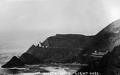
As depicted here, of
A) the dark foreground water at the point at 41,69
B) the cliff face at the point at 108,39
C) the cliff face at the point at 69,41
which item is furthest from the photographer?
the cliff face at the point at 69,41

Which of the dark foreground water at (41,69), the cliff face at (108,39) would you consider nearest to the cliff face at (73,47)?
the cliff face at (108,39)

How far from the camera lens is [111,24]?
18.5 metres

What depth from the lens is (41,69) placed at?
707 inches

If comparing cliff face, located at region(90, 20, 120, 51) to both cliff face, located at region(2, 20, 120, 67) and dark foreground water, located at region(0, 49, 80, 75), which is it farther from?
dark foreground water, located at region(0, 49, 80, 75)

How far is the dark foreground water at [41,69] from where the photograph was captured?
17672mm

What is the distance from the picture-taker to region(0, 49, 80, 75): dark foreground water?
1767cm

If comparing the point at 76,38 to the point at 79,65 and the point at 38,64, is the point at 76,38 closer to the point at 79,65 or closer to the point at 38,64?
the point at 79,65

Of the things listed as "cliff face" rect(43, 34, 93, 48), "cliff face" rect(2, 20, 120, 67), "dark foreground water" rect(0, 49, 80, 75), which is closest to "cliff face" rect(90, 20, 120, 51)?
"cliff face" rect(2, 20, 120, 67)

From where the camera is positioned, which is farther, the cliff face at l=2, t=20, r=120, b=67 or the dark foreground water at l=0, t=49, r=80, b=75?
the cliff face at l=2, t=20, r=120, b=67

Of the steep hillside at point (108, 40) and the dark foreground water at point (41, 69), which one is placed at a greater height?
the steep hillside at point (108, 40)

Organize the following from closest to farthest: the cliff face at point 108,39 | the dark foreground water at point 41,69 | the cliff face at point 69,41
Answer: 1. the dark foreground water at point 41,69
2. the cliff face at point 108,39
3. the cliff face at point 69,41

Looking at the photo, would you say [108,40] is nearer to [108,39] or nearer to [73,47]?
[108,39]

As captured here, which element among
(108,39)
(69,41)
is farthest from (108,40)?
(69,41)

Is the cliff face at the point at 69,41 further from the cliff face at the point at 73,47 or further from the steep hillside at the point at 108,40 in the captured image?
the steep hillside at the point at 108,40
